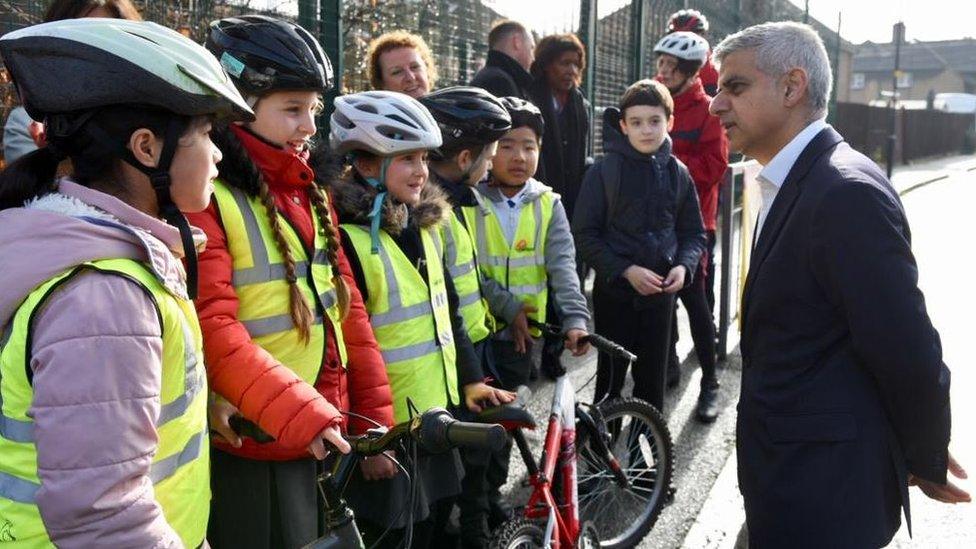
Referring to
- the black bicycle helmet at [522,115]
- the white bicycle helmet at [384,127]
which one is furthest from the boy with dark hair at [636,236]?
the white bicycle helmet at [384,127]

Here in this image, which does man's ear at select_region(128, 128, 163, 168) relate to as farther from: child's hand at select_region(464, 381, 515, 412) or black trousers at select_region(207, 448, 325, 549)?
child's hand at select_region(464, 381, 515, 412)

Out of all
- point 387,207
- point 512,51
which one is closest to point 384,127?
point 387,207

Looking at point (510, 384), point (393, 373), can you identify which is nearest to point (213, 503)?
point (393, 373)

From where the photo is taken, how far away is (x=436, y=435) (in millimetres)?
1741

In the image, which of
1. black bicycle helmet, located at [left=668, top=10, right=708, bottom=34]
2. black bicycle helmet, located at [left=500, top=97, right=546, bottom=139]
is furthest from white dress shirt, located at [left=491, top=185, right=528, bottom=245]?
black bicycle helmet, located at [left=668, top=10, right=708, bottom=34]

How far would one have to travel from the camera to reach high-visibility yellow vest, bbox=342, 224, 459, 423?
2.84 meters

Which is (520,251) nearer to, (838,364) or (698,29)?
(838,364)

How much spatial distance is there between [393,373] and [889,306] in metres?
1.54

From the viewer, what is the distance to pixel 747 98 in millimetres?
2559

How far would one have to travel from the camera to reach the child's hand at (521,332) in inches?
145

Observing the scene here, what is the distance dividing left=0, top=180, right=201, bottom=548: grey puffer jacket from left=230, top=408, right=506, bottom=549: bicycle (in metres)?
0.32

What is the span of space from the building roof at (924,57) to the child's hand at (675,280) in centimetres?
8476

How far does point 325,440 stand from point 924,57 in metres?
92.6

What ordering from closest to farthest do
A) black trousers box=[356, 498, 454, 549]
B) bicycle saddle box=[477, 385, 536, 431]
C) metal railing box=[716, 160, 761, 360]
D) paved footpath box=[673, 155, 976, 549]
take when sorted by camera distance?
bicycle saddle box=[477, 385, 536, 431]
black trousers box=[356, 498, 454, 549]
paved footpath box=[673, 155, 976, 549]
metal railing box=[716, 160, 761, 360]
